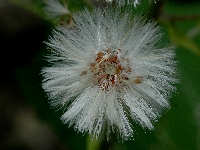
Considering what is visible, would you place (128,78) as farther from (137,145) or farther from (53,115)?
(53,115)

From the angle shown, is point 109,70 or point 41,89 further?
point 41,89

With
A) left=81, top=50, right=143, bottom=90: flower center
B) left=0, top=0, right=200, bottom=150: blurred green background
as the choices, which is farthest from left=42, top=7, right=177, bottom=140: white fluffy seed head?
left=0, top=0, right=200, bottom=150: blurred green background

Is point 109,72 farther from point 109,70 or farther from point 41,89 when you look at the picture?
point 41,89

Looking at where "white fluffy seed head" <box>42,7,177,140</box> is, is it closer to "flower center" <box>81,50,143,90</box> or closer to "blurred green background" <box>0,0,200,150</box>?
"flower center" <box>81,50,143,90</box>

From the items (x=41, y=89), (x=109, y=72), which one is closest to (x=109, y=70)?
(x=109, y=72)

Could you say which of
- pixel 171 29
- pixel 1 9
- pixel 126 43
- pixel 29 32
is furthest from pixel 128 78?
pixel 1 9

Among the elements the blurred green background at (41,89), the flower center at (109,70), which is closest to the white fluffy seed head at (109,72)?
the flower center at (109,70)
